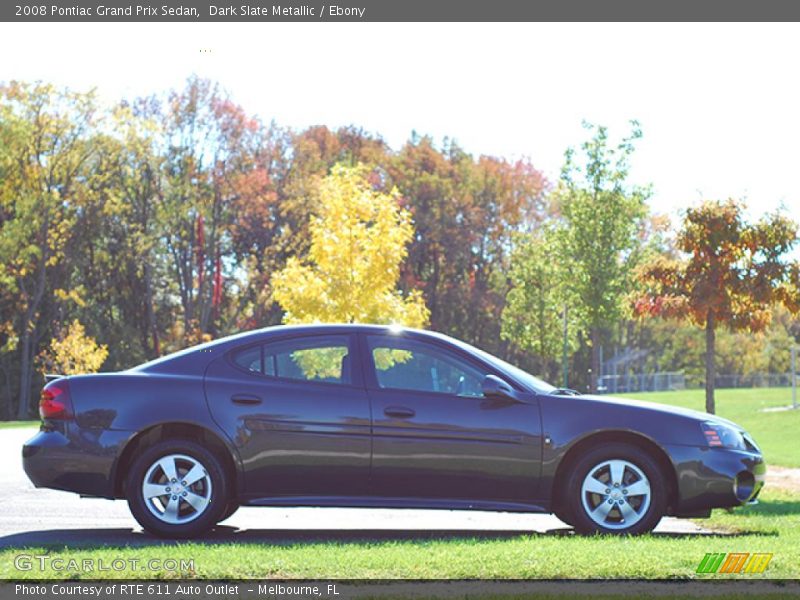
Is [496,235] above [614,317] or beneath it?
above

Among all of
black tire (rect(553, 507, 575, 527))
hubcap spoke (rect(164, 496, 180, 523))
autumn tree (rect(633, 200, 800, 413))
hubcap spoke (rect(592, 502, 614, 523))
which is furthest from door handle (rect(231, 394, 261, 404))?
autumn tree (rect(633, 200, 800, 413))

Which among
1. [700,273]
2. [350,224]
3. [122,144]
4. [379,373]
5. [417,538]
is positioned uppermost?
[122,144]

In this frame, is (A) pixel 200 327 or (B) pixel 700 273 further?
(A) pixel 200 327

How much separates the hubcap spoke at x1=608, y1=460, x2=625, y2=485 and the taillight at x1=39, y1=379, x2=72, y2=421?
4.06m

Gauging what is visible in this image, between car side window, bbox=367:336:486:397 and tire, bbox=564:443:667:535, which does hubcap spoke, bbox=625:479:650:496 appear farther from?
car side window, bbox=367:336:486:397

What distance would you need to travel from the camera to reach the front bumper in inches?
363

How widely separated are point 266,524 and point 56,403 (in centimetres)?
213

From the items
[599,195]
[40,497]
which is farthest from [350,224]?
[40,497]

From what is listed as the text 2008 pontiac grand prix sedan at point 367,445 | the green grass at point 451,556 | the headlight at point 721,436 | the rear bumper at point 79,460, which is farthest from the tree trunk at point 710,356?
the rear bumper at point 79,460

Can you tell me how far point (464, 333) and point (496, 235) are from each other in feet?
16.9

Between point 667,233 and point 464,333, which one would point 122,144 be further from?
point 667,233

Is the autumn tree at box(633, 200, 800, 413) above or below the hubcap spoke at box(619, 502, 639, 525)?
above

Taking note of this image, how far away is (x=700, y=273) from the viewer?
62.5ft

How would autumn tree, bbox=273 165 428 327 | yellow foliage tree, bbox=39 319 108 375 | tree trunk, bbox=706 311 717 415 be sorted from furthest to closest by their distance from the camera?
yellow foliage tree, bbox=39 319 108 375 → autumn tree, bbox=273 165 428 327 → tree trunk, bbox=706 311 717 415
